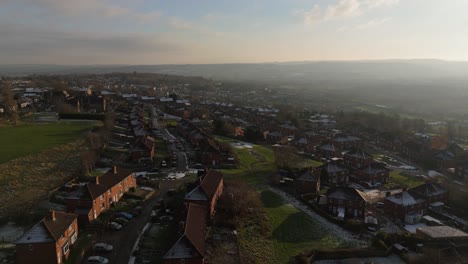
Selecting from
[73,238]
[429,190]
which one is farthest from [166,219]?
[429,190]

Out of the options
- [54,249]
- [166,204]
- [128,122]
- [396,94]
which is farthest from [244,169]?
[396,94]

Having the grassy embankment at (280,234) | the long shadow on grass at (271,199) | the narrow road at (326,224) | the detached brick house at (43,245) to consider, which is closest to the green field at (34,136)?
the detached brick house at (43,245)

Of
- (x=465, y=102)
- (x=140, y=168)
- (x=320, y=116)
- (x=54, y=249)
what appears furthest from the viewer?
(x=465, y=102)

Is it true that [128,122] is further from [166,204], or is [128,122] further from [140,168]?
[166,204]

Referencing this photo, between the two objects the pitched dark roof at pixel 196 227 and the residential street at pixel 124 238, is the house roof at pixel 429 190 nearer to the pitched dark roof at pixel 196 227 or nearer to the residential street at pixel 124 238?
the pitched dark roof at pixel 196 227

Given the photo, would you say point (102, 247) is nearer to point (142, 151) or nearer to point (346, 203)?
point (346, 203)

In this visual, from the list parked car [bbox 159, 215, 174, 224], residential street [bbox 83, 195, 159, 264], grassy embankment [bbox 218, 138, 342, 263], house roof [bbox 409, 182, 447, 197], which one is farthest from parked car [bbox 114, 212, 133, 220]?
house roof [bbox 409, 182, 447, 197]
